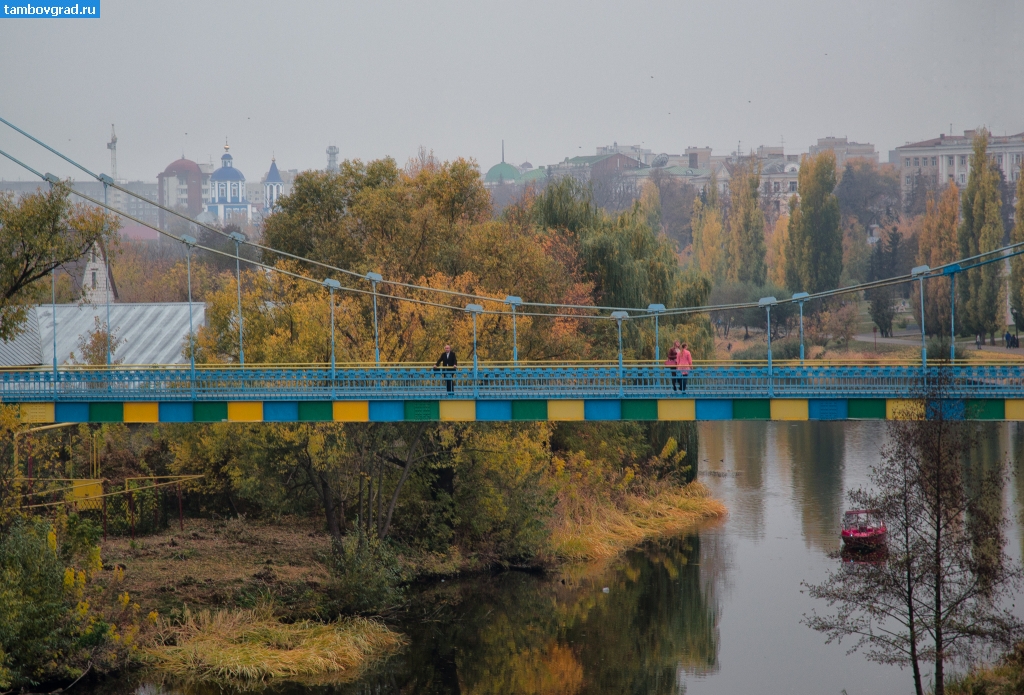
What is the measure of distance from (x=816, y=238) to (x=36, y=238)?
57.6m

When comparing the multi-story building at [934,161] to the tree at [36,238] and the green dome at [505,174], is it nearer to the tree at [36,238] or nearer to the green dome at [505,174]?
the green dome at [505,174]

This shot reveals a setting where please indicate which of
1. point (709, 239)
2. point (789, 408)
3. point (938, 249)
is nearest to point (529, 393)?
point (789, 408)

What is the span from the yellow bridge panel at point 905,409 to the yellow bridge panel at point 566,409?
6.45 m

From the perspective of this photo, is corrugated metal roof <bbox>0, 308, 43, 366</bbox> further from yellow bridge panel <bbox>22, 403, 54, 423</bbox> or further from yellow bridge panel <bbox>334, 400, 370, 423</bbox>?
yellow bridge panel <bbox>334, 400, 370, 423</bbox>

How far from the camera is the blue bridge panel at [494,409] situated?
2530cm

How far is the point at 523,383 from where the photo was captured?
1073 inches

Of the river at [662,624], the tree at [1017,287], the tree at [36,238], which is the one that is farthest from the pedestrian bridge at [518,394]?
the tree at [1017,287]

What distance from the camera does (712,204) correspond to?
9838 centimetres

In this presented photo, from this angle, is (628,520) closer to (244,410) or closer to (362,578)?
(362,578)

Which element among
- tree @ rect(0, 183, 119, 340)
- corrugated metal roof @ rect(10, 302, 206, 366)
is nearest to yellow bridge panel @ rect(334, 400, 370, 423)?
tree @ rect(0, 183, 119, 340)

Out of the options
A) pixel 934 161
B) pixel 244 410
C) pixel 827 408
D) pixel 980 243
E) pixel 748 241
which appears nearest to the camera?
pixel 827 408

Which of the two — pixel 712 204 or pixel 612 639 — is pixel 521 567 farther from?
pixel 712 204

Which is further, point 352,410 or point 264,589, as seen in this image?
point 264,589

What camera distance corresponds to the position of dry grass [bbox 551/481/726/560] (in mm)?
34594
